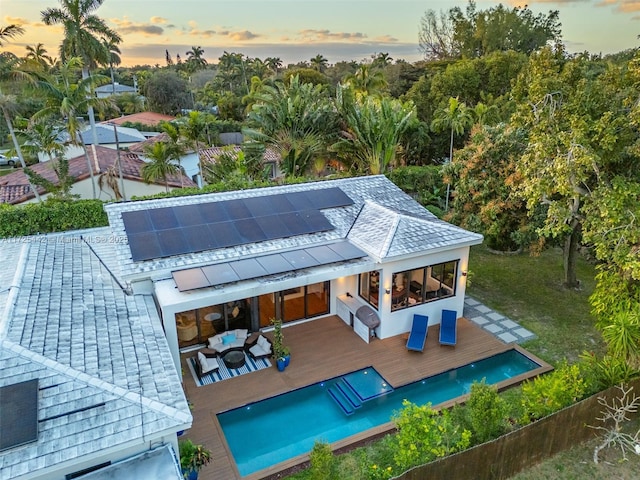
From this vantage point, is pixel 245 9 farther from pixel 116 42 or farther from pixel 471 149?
pixel 471 149

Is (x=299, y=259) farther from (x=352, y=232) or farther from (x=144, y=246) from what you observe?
(x=144, y=246)

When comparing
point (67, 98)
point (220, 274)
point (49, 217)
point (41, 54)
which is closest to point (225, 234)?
point (220, 274)

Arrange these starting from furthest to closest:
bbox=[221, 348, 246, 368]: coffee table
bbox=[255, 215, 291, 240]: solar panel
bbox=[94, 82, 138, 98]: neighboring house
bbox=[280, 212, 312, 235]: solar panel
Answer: bbox=[94, 82, 138, 98]: neighboring house
bbox=[280, 212, 312, 235]: solar panel
bbox=[255, 215, 291, 240]: solar panel
bbox=[221, 348, 246, 368]: coffee table

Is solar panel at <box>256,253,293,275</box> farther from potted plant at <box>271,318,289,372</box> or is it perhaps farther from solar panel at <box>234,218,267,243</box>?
potted plant at <box>271,318,289,372</box>

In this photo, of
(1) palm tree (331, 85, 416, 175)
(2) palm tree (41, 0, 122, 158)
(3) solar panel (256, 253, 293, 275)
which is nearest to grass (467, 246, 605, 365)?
(1) palm tree (331, 85, 416, 175)

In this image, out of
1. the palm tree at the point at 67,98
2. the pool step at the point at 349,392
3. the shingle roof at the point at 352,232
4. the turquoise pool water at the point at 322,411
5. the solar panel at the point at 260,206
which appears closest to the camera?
the turquoise pool water at the point at 322,411

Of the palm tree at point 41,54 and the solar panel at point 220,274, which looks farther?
the palm tree at point 41,54

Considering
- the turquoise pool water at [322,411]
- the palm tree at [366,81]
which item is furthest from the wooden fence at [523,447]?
the palm tree at [366,81]

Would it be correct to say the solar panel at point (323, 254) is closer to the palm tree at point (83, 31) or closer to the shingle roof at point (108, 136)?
the palm tree at point (83, 31)
